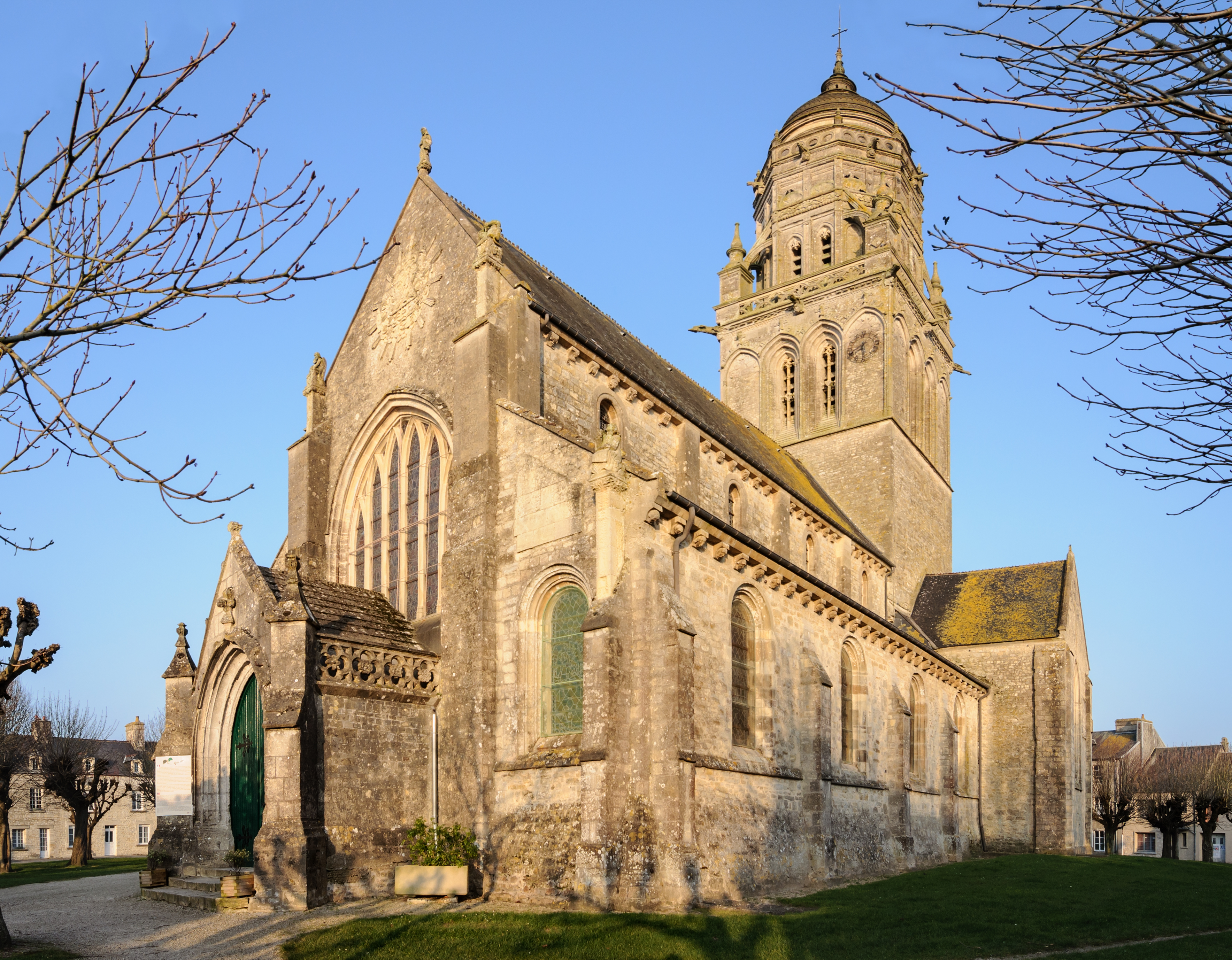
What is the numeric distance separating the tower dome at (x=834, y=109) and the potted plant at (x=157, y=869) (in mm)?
36129

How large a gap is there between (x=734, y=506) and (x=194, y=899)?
1449 cm

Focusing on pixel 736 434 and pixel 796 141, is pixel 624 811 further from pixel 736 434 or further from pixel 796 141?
pixel 796 141

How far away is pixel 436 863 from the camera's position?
15.4 m

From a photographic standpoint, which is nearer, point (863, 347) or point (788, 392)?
point (863, 347)

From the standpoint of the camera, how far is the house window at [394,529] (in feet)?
69.4

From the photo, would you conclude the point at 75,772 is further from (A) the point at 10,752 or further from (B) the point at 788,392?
(B) the point at 788,392

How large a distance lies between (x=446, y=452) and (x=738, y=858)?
31.6 ft

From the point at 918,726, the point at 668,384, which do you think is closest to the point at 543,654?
the point at 668,384

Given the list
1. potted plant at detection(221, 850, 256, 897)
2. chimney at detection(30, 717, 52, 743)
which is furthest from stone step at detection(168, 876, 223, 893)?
chimney at detection(30, 717, 52, 743)

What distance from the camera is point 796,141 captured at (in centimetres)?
4178

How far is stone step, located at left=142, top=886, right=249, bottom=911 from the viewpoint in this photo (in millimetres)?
14711

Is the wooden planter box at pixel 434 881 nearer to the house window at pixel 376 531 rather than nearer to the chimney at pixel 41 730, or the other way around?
the house window at pixel 376 531

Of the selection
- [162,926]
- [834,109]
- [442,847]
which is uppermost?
[834,109]

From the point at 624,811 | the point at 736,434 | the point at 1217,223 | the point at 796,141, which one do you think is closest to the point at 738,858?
A: the point at 624,811
